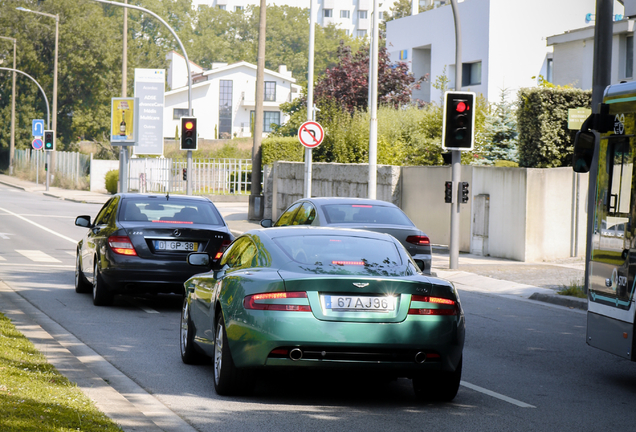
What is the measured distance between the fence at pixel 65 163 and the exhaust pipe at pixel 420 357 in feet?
178

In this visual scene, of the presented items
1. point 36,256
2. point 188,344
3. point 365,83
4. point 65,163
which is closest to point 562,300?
point 188,344

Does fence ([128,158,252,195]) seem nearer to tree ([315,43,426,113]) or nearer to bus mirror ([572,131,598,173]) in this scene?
tree ([315,43,426,113])

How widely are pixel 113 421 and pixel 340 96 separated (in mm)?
42024

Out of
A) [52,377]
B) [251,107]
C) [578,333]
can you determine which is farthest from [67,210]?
[251,107]

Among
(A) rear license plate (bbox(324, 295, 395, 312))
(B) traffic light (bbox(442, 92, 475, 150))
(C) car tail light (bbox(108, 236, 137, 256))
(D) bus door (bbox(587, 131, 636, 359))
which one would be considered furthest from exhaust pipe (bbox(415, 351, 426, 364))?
(B) traffic light (bbox(442, 92, 475, 150))

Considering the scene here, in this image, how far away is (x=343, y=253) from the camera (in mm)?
7164

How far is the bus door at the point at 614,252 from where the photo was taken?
7656 mm

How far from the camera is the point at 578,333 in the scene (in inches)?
450

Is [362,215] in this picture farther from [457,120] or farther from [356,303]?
[356,303]

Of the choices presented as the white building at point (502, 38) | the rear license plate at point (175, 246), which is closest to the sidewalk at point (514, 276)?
the rear license plate at point (175, 246)

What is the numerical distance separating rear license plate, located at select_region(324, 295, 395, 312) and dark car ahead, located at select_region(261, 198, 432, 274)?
7135 millimetres

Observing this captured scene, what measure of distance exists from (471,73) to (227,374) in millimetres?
37106

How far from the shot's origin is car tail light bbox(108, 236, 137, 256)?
12.0 metres

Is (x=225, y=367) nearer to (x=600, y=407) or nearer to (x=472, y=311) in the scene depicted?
(x=600, y=407)
